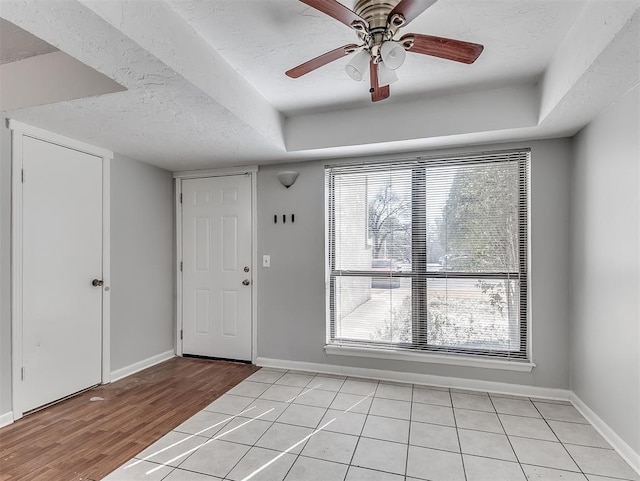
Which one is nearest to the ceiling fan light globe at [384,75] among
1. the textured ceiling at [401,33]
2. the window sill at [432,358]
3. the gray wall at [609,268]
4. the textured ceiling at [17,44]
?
the textured ceiling at [401,33]

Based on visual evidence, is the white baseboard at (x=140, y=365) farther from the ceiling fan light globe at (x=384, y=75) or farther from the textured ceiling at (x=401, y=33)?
the ceiling fan light globe at (x=384, y=75)

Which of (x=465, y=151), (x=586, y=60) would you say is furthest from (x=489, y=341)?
(x=586, y=60)

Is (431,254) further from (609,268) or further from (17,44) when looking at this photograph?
(17,44)

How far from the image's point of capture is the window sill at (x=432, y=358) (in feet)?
9.69

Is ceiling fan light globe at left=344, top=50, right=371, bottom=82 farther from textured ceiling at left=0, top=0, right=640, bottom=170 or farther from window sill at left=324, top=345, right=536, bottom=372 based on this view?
window sill at left=324, top=345, right=536, bottom=372

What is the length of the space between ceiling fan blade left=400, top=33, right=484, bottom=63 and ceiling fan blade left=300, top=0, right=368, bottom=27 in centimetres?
26

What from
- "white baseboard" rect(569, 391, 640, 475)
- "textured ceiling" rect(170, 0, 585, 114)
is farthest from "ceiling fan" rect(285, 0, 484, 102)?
"white baseboard" rect(569, 391, 640, 475)

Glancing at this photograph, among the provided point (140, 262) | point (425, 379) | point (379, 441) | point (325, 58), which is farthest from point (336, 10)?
point (140, 262)

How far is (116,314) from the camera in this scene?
333cm

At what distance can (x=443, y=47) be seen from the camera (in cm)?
163

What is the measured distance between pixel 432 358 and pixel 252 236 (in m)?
2.17

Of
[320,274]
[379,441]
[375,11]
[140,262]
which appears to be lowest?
[379,441]

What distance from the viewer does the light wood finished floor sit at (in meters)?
2.01

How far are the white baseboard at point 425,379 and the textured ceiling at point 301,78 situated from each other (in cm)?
208
